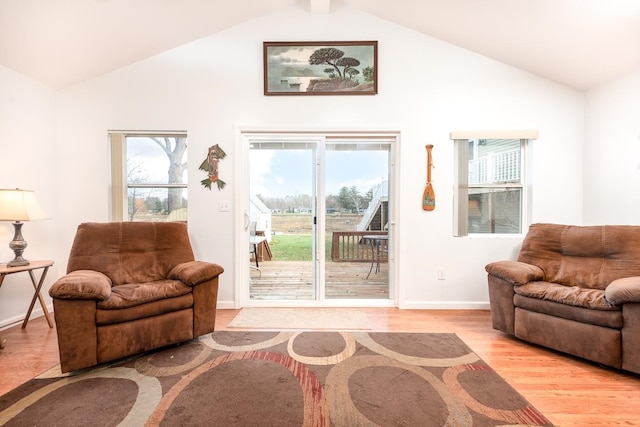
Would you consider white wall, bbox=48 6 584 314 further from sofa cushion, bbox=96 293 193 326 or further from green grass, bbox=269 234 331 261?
sofa cushion, bbox=96 293 193 326

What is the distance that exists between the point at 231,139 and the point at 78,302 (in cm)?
201

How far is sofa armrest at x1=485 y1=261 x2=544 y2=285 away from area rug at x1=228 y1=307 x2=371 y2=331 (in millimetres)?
1251

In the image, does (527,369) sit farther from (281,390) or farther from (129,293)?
(129,293)

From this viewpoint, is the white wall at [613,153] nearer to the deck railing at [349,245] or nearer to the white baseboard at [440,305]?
the white baseboard at [440,305]

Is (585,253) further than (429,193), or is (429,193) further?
(429,193)

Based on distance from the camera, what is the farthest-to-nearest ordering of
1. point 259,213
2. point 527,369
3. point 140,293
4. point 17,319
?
1. point 259,213
2. point 17,319
3. point 140,293
4. point 527,369

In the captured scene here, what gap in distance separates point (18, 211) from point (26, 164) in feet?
2.40

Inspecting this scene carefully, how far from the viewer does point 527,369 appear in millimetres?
2002

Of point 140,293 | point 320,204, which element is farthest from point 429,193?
point 140,293

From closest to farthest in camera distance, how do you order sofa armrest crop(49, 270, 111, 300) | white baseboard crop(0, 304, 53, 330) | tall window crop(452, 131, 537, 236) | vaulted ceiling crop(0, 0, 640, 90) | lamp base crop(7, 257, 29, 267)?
sofa armrest crop(49, 270, 111, 300), vaulted ceiling crop(0, 0, 640, 90), lamp base crop(7, 257, 29, 267), white baseboard crop(0, 304, 53, 330), tall window crop(452, 131, 537, 236)

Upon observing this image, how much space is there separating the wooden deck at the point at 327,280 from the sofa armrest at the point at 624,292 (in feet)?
6.24

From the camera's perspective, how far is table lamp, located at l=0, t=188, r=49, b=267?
234 centimetres

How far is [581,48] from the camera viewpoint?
8.48 ft

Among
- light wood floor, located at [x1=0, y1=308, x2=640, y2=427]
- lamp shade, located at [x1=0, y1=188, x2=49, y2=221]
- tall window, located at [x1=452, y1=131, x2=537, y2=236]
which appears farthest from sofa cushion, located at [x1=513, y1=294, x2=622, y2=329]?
lamp shade, located at [x1=0, y1=188, x2=49, y2=221]
